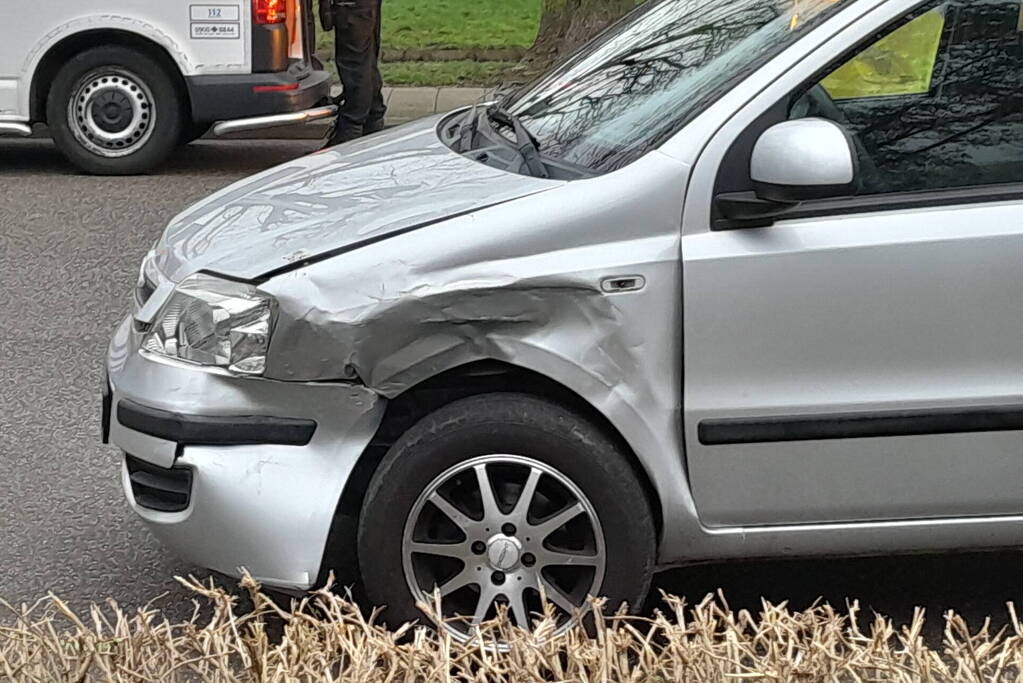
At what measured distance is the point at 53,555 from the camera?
4629 mm

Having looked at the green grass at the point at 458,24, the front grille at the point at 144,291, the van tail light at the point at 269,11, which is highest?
the front grille at the point at 144,291

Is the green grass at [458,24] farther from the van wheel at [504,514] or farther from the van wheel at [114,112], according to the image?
the van wheel at [504,514]

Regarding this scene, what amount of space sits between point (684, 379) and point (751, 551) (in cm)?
47

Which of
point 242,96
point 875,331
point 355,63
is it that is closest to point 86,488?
point 875,331

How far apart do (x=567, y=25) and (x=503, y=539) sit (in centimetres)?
1028

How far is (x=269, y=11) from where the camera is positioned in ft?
32.8

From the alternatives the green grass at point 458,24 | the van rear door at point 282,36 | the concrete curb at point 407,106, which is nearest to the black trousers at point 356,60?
the van rear door at point 282,36

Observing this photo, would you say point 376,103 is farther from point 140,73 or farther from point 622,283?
point 622,283

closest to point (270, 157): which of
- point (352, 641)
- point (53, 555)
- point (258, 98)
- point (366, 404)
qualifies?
point (258, 98)

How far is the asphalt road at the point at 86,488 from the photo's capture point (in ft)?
14.4

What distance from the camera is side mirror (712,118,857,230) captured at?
11.6ft

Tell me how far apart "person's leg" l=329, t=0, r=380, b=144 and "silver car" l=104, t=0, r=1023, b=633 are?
6954mm

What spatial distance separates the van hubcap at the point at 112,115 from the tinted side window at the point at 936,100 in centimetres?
709

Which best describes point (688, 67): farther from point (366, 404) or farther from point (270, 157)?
point (270, 157)
